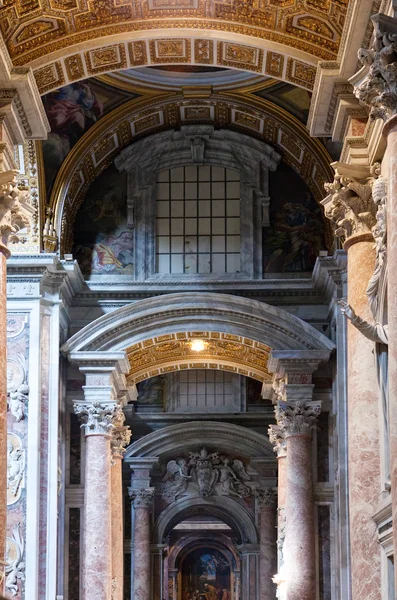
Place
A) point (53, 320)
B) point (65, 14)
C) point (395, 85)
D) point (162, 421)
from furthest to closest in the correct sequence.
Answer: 1. point (162, 421)
2. point (53, 320)
3. point (65, 14)
4. point (395, 85)

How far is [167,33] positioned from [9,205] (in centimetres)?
386

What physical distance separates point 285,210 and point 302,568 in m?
8.69

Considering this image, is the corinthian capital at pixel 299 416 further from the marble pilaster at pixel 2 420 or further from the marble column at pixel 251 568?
the marble column at pixel 251 568

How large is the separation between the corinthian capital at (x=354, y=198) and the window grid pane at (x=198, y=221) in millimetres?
13457

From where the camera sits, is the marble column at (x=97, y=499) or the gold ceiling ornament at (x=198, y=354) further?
the gold ceiling ornament at (x=198, y=354)

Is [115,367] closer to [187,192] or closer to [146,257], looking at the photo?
[146,257]

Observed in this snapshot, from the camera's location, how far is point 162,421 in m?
41.9

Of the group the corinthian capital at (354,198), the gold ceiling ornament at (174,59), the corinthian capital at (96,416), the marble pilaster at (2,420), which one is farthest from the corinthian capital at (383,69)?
the corinthian capital at (96,416)

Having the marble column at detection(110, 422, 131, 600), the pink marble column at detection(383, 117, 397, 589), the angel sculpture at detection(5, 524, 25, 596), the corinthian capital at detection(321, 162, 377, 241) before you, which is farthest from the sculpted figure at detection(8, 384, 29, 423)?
the pink marble column at detection(383, 117, 397, 589)

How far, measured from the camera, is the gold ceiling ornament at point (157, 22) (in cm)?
1903

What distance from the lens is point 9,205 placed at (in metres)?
18.9

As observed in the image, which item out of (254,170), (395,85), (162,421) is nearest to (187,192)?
(254,170)

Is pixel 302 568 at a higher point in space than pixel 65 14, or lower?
lower

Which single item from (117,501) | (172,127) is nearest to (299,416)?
(117,501)
